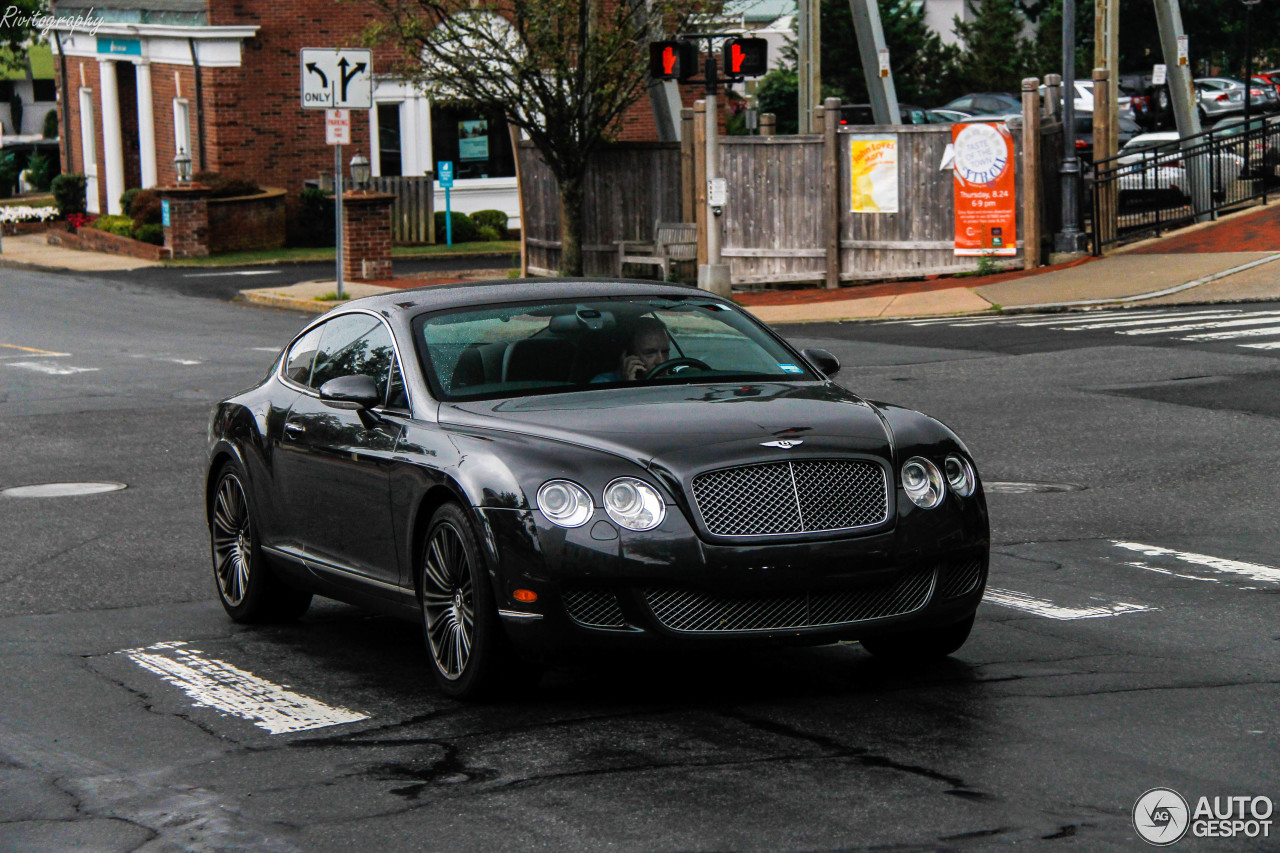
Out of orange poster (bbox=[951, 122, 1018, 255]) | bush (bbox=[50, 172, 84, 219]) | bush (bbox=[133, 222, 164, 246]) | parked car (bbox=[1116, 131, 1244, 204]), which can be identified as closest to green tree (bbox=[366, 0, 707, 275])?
orange poster (bbox=[951, 122, 1018, 255])

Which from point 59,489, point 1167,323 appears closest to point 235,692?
point 59,489

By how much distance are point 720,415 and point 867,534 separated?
70 centimetres

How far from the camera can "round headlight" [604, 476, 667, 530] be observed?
6145 millimetres

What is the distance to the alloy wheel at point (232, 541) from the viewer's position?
330 inches

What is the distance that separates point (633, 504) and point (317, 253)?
3394 cm

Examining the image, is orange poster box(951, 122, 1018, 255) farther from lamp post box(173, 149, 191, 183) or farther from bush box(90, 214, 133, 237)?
bush box(90, 214, 133, 237)

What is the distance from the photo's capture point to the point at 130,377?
19188mm

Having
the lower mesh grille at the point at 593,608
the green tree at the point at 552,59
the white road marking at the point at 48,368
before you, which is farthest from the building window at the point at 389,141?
the lower mesh grille at the point at 593,608

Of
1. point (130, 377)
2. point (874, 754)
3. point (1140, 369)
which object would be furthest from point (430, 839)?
point (130, 377)

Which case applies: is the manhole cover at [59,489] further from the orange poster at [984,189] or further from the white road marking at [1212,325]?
the orange poster at [984,189]

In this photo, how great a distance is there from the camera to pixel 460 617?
6.61 meters

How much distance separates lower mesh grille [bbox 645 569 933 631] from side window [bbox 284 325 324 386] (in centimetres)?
273

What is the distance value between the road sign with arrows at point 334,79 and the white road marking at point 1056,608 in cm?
2034

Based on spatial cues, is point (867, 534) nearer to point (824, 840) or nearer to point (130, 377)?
point (824, 840)
